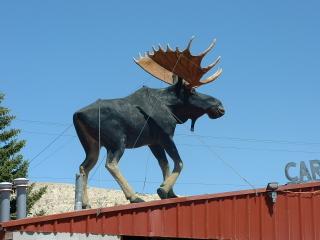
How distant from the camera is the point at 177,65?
21172 millimetres

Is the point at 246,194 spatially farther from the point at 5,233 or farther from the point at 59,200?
the point at 59,200

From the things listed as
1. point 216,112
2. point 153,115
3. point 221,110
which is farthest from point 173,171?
point 221,110

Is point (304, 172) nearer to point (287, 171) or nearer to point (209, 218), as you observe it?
point (287, 171)

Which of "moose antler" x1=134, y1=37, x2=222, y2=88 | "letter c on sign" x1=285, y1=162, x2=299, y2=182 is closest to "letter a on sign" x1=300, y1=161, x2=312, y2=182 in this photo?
"letter c on sign" x1=285, y1=162, x2=299, y2=182

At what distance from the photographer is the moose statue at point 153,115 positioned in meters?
19.8

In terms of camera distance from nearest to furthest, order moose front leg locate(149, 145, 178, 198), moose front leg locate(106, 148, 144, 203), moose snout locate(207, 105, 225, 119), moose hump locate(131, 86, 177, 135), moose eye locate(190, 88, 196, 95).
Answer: moose front leg locate(106, 148, 144, 203)
moose hump locate(131, 86, 177, 135)
moose front leg locate(149, 145, 178, 198)
moose eye locate(190, 88, 196, 95)
moose snout locate(207, 105, 225, 119)

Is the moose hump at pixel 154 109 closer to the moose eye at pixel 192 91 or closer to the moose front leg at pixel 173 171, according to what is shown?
the moose front leg at pixel 173 171

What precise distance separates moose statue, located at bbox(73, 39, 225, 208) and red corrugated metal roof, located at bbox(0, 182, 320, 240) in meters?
0.86

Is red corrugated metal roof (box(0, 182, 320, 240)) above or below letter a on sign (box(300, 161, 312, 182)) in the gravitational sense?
below

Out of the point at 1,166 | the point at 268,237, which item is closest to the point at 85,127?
the point at 268,237

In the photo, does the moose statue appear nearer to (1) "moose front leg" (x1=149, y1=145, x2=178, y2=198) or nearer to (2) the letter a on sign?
(1) "moose front leg" (x1=149, y1=145, x2=178, y2=198)

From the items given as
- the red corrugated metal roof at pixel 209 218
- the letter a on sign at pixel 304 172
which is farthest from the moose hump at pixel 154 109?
the letter a on sign at pixel 304 172

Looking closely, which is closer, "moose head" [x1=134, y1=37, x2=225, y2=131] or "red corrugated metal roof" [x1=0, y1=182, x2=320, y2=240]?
"red corrugated metal roof" [x1=0, y1=182, x2=320, y2=240]

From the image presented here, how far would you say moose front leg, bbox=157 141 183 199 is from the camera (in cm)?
2038
